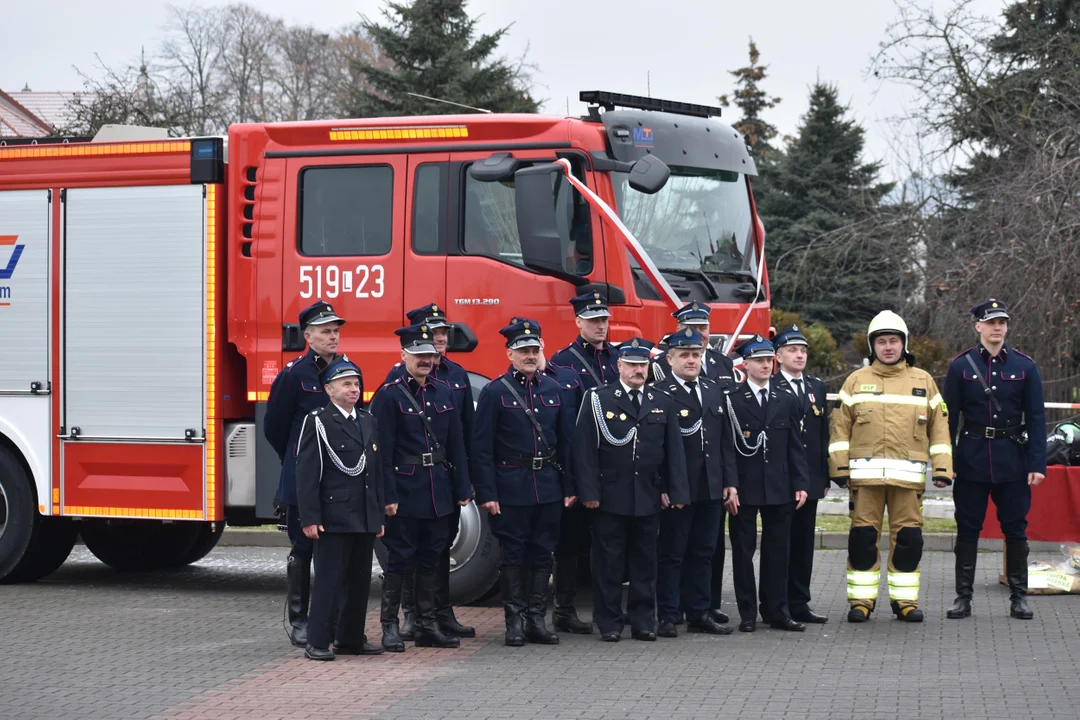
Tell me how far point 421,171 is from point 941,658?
179 inches

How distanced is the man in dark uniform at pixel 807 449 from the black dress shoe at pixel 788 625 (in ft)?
0.85

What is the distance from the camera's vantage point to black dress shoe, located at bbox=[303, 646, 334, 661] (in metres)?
8.49

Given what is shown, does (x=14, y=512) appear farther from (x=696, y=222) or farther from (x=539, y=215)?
(x=696, y=222)

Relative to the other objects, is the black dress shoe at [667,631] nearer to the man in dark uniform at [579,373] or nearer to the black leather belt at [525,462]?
the man in dark uniform at [579,373]

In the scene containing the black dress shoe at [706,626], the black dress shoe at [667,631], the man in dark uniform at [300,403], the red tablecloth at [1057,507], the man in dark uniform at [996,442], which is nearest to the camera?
the man in dark uniform at [300,403]

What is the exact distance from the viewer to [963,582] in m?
9.78

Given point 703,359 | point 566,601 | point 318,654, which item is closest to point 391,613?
point 318,654

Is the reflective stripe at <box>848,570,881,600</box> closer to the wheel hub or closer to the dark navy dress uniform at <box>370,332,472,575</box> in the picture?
the wheel hub

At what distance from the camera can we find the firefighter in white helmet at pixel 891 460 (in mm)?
9516

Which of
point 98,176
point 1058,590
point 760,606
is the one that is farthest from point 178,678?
point 1058,590

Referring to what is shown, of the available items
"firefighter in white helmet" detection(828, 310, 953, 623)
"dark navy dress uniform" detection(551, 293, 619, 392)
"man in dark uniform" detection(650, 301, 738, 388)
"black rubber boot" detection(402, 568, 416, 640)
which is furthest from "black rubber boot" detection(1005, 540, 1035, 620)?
"black rubber boot" detection(402, 568, 416, 640)

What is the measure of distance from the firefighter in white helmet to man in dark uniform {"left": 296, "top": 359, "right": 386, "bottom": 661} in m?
3.03

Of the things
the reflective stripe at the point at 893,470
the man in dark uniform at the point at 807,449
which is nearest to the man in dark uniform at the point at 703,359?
the man in dark uniform at the point at 807,449

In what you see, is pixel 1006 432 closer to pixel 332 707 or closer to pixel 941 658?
pixel 941 658
